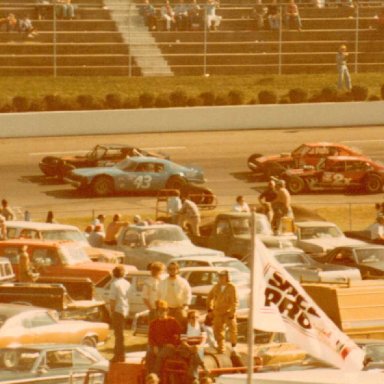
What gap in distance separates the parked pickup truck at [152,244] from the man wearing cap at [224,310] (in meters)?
7.18

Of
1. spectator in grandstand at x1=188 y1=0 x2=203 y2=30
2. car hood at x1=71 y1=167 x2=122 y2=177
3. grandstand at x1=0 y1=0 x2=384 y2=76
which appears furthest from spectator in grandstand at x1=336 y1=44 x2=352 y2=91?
car hood at x1=71 y1=167 x2=122 y2=177

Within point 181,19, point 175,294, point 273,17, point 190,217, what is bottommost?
point 190,217

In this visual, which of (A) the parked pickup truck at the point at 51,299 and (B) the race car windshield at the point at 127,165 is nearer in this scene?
(A) the parked pickup truck at the point at 51,299

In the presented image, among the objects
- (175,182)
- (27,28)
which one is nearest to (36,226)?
(175,182)

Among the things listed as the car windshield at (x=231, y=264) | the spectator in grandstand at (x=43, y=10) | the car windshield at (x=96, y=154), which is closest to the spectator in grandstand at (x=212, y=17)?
the spectator in grandstand at (x=43, y=10)

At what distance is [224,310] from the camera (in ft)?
66.1

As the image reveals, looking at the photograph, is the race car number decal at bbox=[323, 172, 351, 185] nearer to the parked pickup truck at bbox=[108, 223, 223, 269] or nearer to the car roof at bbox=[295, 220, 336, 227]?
the car roof at bbox=[295, 220, 336, 227]

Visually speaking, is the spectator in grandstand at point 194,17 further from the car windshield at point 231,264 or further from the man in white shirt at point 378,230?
the car windshield at point 231,264

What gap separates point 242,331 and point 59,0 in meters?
34.8

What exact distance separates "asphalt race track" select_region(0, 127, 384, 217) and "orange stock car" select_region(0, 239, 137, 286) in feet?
30.7

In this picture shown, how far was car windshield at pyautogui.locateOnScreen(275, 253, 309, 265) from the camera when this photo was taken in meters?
27.5

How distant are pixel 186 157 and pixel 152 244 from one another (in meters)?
15.1

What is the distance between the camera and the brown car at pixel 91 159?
38750 millimetres

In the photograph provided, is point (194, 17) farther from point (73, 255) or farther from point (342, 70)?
point (73, 255)
